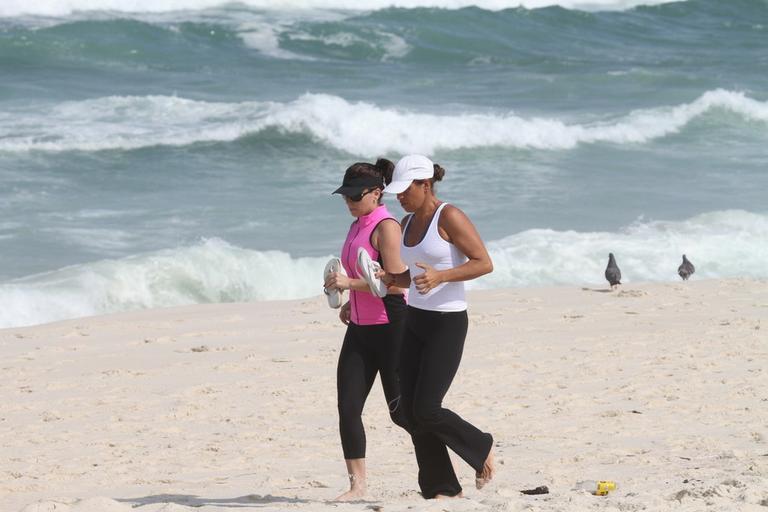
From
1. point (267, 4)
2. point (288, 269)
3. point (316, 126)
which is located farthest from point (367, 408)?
point (267, 4)

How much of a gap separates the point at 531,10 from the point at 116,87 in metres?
17.9

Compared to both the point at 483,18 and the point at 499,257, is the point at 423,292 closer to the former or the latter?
the point at 499,257

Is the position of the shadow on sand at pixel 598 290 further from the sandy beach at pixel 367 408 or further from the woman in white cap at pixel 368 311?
the woman in white cap at pixel 368 311

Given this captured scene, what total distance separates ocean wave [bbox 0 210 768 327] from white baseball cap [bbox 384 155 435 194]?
745 cm

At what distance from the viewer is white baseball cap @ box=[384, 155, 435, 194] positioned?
5.21 meters

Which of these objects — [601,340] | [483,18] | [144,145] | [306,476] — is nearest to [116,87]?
[144,145]

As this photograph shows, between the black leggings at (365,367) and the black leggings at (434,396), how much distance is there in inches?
6.3

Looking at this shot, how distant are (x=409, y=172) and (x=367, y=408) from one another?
10.2ft

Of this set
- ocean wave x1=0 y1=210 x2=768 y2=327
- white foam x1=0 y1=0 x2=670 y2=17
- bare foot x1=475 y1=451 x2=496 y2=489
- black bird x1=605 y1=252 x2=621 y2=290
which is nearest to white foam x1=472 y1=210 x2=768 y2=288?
ocean wave x1=0 y1=210 x2=768 y2=327

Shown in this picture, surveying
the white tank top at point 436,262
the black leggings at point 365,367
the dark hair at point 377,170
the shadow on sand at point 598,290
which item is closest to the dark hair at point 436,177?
the white tank top at point 436,262

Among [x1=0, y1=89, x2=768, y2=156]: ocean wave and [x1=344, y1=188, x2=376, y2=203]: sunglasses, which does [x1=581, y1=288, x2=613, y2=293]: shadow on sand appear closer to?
[x1=344, y1=188, x2=376, y2=203]: sunglasses

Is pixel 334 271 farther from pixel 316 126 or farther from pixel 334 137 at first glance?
pixel 316 126

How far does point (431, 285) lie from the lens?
5078 mm

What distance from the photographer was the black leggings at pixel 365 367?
5.55 metres
